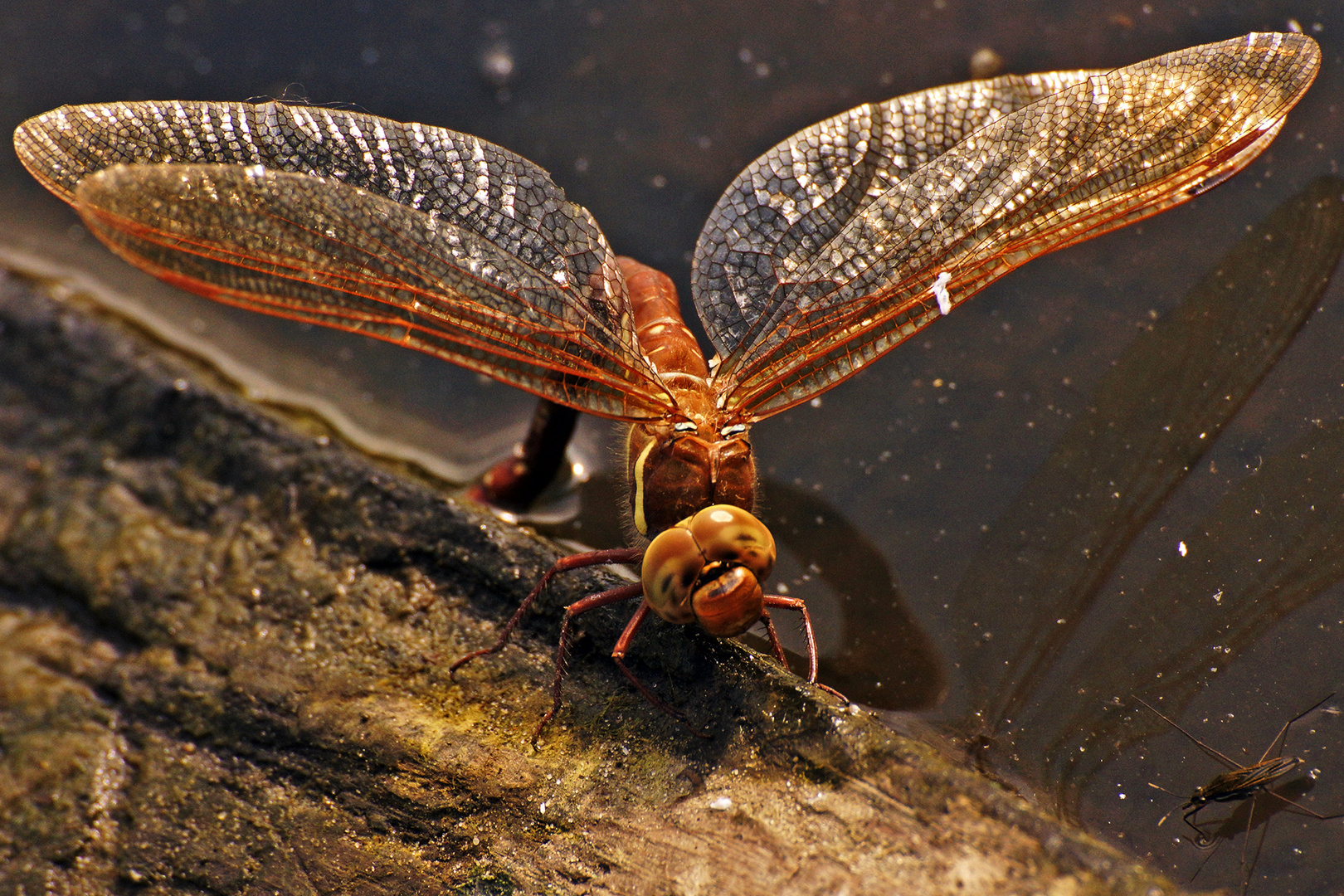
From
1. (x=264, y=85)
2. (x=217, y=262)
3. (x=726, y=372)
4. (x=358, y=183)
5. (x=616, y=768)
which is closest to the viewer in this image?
(x=616, y=768)

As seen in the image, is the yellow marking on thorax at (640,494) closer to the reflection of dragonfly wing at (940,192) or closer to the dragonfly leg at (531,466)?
the reflection of dragonfly wing at (940,192)

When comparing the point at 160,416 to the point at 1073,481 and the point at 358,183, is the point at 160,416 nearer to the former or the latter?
the point at 358,183

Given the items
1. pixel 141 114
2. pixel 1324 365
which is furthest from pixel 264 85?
pixel 1324 365

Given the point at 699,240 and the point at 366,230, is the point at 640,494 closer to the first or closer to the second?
the point at 699,240

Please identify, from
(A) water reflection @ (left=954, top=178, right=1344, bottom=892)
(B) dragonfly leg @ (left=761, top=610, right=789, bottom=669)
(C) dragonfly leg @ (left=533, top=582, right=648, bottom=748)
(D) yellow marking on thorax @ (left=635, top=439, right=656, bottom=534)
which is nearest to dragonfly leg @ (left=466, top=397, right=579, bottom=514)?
(D) yellow marking on thorax @ (left=635, top=439, right=656, bottom=534)

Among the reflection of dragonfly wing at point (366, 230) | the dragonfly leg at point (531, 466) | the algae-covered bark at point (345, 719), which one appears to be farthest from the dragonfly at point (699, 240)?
the dragonfly leg at point (531, 466)

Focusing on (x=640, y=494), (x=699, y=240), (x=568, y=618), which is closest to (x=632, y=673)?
(x=568, y=618)

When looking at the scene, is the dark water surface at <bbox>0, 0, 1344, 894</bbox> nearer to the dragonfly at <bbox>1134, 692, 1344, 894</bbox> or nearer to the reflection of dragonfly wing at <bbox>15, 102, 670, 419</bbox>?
the dragonfly at <bbox>1134, 692, 1344, 894</bbox>
